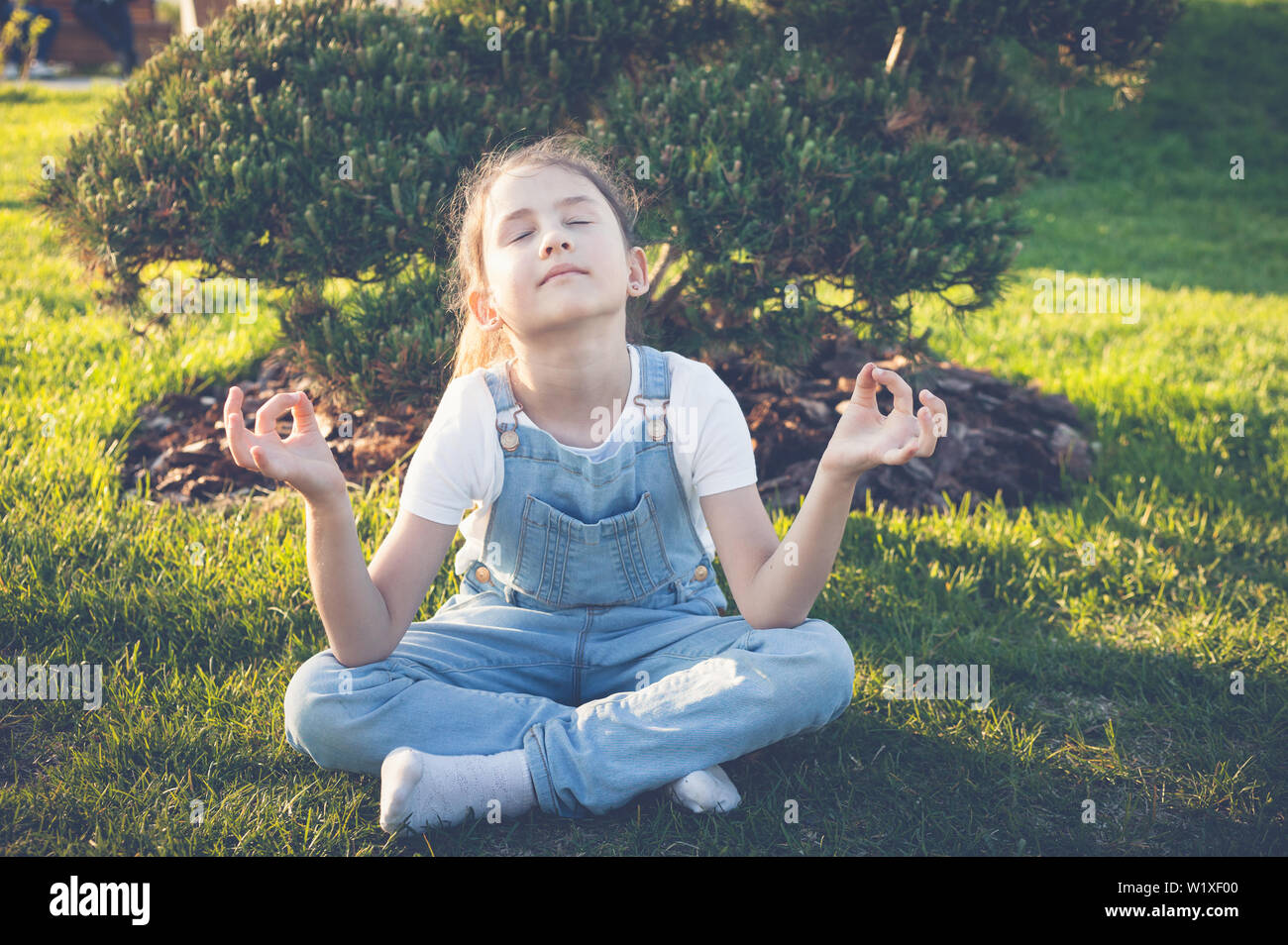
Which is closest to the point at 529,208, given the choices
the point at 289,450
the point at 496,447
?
the point at 496,447

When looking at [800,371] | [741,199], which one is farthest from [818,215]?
[800,371]

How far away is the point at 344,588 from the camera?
2.24 m

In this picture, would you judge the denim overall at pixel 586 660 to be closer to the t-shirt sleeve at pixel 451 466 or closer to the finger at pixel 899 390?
the t-shirt sleeve at pixel 451 466

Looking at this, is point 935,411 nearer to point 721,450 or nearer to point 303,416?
point 721,450

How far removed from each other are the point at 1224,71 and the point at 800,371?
12.3m

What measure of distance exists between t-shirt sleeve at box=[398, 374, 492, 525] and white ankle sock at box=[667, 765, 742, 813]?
81 centimetres

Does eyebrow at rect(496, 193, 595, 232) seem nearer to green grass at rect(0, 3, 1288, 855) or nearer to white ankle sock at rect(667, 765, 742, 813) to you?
green grass at rect(0, 3, 1288, 855)

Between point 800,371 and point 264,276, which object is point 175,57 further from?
point 800,371

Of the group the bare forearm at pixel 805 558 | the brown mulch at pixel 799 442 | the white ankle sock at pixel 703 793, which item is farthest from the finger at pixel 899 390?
the brown mulch at pixel 799 442

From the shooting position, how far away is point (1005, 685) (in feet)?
9.53

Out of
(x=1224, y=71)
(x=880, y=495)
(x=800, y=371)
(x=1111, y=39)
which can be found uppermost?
(x=1224, y=71)

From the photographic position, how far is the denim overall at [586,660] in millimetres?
2322

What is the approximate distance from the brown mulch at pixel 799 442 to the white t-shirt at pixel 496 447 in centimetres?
119

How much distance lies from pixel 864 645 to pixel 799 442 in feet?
4.17
